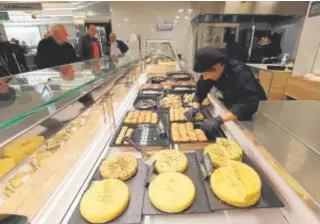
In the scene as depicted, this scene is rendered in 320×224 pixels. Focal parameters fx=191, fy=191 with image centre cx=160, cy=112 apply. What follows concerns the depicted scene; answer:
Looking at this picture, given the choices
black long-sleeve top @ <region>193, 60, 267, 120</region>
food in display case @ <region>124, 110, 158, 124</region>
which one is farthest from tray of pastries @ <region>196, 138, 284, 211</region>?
food in display case @ <region>124, 110, 158, 124</region>

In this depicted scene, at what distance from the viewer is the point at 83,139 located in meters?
1.20

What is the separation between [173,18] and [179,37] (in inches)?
25.3

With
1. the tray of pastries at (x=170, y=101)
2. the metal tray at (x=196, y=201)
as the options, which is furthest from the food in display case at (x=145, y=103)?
the metal tray at (x=196, y=201)

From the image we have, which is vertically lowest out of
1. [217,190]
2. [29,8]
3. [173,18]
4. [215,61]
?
[217,190]

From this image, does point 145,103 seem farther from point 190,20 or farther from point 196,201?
point 190,20

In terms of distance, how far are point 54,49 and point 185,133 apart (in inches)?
95.6

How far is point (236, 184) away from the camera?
692 millimetres

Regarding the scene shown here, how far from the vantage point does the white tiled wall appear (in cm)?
634

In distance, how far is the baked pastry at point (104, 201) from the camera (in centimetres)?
60

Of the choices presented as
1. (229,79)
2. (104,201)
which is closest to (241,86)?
(229,79)

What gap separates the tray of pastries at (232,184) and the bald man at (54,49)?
266 cm

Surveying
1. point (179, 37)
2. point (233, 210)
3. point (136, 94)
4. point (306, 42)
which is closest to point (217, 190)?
point (233, 210)

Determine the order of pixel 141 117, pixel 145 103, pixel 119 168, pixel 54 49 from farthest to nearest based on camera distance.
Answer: pixel 54 49
pixel 145 103
pixel 141 117
pixel 119 168

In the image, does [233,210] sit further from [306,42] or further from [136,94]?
[306,42]
